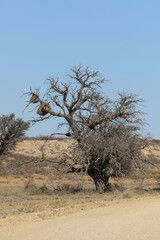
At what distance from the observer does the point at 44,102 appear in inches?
759

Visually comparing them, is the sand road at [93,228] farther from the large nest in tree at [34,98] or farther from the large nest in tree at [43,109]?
the large nest in tree at [34,98]

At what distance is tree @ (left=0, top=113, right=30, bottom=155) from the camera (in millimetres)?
32719

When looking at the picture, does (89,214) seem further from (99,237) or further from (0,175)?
(0,175)

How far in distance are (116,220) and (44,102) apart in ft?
36.3

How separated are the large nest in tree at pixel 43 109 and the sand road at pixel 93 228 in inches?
377

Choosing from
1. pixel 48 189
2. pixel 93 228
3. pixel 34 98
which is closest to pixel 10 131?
pixel 48 189

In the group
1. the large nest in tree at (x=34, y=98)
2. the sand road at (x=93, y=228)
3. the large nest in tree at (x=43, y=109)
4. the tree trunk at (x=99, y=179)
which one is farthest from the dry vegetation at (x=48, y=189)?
the large nest in tree at (x=34, y=98)

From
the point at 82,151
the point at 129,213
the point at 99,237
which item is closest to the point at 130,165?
the point at 82,151

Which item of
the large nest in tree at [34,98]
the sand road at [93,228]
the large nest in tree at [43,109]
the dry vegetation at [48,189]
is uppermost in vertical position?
the large nest in tree at [34,98]

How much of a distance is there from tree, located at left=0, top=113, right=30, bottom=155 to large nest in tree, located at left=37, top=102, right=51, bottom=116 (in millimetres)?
14098

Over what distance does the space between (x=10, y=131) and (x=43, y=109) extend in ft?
47.4

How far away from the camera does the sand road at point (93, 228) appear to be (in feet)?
24.0

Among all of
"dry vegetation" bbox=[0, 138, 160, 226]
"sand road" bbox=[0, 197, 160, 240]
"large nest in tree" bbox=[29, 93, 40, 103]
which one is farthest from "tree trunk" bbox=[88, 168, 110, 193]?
"sand road" bbox=[0, 197, 160, 240]

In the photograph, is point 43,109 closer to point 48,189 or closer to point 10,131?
point 48,189
